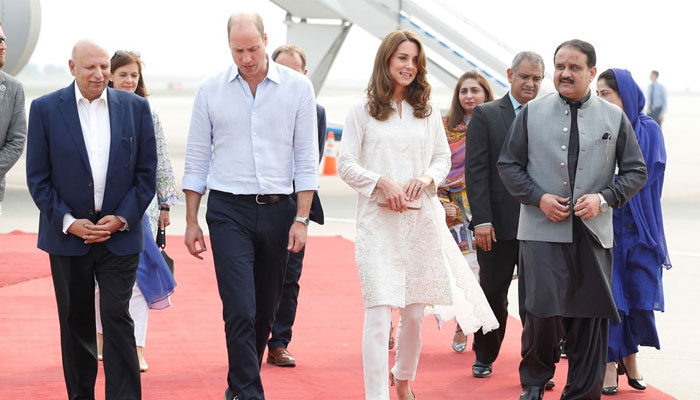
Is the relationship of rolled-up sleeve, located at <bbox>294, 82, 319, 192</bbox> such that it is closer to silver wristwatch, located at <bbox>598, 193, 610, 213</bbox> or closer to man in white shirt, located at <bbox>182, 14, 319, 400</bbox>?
man in white shirt, located at <bbox>182, 14, 319, 400</bbox>

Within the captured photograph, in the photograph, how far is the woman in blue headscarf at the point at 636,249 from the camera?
643 centimetres

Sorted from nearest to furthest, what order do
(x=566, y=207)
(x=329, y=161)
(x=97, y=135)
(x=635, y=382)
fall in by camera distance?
(x=97, y=135) < (x=566, y=207) < (x=635, y=382) < (x=329, y=161)

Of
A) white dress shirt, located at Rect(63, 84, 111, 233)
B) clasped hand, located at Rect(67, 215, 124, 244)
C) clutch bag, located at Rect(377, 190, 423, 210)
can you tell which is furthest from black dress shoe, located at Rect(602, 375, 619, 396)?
white dress shirt, located at Rect(63, 84, 111, 233)

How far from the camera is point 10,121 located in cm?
645

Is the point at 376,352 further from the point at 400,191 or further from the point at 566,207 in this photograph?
the point at 566,207

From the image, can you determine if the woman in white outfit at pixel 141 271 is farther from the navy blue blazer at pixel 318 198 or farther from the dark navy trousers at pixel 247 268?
the dark navy trousers at pixel 247 268

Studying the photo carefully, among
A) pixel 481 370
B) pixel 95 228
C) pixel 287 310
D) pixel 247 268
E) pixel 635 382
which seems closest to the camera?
pixel 95 228

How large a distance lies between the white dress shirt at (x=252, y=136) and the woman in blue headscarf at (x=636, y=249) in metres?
1.83

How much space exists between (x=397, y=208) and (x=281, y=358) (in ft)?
5.77

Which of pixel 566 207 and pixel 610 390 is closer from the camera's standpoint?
pixel 566 207

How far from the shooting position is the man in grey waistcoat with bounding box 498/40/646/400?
579 cm

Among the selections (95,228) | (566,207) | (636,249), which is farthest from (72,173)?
(636,249)

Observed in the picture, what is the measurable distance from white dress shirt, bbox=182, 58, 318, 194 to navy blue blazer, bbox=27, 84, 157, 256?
1.20ft

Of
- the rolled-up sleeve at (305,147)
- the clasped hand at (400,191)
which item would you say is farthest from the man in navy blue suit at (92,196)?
the clasped hand at (400,191)
